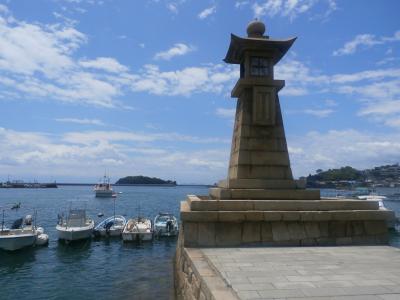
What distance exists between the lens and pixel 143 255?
2453cm

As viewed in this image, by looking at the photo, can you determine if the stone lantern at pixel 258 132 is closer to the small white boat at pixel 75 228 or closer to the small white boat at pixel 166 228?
the small white boat at pixel 75 228

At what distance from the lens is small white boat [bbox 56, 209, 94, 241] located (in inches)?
1107

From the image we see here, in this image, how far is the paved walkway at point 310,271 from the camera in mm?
5230

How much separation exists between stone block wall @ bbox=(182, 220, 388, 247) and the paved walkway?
455 millimetres

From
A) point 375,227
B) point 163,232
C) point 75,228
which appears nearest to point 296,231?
point 375,227

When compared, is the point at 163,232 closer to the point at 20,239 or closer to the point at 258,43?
the point at 20,239

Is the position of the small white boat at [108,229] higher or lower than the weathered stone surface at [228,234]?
lower

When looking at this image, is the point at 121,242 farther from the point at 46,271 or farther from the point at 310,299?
the point at 310,299

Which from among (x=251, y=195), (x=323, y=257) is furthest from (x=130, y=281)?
(x=323, y=257)

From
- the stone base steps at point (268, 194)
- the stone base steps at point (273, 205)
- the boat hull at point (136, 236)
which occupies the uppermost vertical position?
the stone base steps at point (268, 194)

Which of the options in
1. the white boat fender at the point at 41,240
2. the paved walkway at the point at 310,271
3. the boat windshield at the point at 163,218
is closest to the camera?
the paved walkway at the point at 310,271

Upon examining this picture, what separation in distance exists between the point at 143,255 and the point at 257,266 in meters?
18.9

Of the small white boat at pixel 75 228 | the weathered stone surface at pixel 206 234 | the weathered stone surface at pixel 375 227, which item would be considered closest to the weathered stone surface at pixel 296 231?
the weathered stone surface at pixel 375 227

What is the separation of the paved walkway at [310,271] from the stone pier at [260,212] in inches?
1.7
